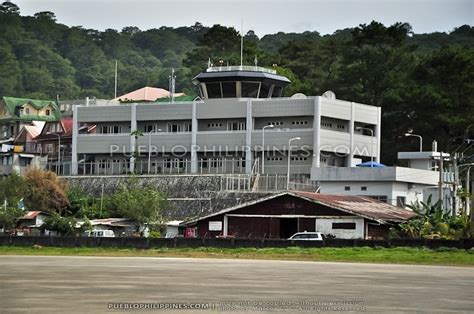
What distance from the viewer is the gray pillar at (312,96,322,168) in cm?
9550

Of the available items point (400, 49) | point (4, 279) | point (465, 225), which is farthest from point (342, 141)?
point (4, 279)

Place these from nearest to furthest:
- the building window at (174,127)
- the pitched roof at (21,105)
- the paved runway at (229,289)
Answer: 1. the paved runway at (229,289)
2. the building window at (174,127)
3. the pitched roof at (21,105)

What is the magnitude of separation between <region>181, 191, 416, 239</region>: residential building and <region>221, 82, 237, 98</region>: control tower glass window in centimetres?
2957

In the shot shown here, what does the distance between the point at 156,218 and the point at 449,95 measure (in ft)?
115

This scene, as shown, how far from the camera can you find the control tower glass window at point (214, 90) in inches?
3967

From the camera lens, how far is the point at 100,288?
1109 inches

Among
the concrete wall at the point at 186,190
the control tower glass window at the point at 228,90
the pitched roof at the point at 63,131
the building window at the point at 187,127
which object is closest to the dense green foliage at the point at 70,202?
the concrete wall at the point at 186,190

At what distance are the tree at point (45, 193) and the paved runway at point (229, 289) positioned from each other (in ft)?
159

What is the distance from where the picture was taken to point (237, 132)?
99.9 meters

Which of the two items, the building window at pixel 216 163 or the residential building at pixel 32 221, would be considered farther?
the building window at pixel 216 163

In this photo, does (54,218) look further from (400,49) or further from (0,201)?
(400,49)

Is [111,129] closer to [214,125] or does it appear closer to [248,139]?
[214,125]

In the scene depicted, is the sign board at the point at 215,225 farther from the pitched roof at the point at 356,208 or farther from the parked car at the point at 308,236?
the parked car at the point at 308,236

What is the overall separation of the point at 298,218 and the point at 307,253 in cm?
1659
